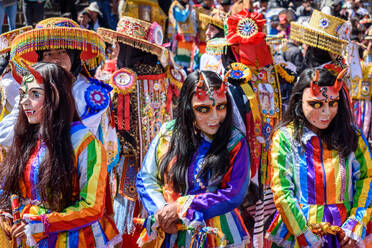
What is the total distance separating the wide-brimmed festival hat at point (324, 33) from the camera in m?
5.39

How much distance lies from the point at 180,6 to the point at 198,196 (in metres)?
8.20

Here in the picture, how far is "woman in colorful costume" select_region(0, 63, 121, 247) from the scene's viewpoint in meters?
2.89

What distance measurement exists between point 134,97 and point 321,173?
264 centimetres

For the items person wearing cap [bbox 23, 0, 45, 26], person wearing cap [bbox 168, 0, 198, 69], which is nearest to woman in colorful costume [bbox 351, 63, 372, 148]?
person wearing cap [bbox 168, 0, 198, 69]

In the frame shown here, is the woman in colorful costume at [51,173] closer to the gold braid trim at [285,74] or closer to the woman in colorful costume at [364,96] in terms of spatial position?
the gold braid trim at [285,74]

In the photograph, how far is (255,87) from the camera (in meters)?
5.22

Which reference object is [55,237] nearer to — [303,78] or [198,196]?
[198,196]

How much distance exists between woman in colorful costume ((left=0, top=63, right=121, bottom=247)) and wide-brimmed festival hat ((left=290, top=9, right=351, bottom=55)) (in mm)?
2995

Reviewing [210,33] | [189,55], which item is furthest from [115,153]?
[189,55]

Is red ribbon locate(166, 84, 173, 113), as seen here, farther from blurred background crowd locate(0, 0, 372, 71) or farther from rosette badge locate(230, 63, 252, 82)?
blurred background crowd locate(0, 0, 372, 71)

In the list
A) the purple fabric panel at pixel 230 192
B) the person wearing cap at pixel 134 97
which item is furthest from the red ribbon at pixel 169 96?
the purple fabric panel at pixel 230 192

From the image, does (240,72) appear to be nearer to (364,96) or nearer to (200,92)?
(200,92)

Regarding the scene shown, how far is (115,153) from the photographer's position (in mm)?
4457

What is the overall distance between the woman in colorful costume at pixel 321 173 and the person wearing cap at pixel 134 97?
2.23 metres
